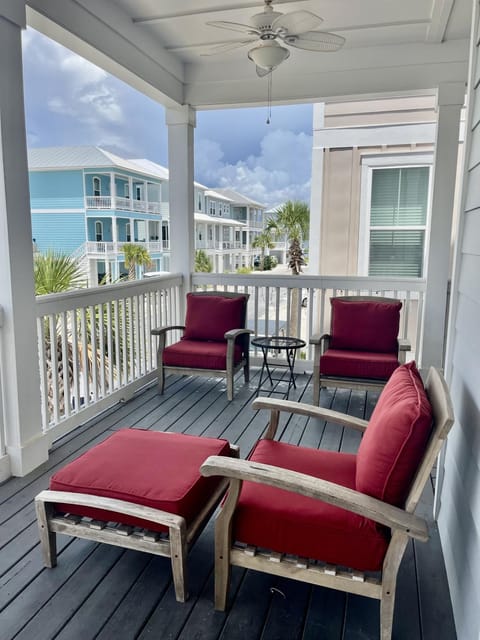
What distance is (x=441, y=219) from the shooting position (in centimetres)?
425

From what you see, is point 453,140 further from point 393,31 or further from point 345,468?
point 345,468

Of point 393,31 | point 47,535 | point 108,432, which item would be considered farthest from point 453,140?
point 47,535

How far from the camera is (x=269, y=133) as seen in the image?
675cm

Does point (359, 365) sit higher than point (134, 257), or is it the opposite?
point (134, 257)

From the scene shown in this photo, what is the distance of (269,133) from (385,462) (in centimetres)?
615

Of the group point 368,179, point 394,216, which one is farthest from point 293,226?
point 394,216

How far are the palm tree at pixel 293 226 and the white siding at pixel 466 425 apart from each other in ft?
11.7

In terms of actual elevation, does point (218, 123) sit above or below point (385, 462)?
above

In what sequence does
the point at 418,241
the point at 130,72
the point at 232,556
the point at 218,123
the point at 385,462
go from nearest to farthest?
the point at 385,462, the point at 232,556, the point at 130,72, the point at 418,241, the point at 218,123

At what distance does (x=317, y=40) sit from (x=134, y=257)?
2600mm

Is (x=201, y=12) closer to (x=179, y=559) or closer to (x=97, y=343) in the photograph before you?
(x=97, y=343)

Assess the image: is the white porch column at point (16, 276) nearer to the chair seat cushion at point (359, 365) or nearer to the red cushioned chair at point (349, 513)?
the red cushioned chair at point (349, 513)

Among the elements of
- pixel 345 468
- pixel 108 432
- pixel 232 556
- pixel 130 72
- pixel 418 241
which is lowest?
pixel 108 432

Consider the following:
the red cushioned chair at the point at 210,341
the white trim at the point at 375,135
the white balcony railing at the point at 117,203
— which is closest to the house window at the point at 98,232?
the white balcony railing at the point at 117,203
